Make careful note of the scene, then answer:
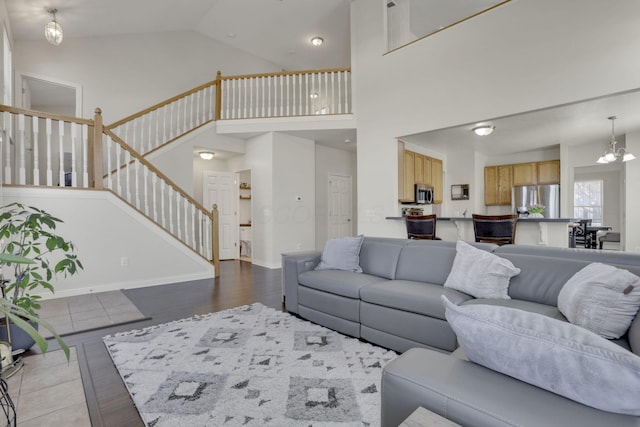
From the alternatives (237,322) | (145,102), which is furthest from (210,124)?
(237,322)

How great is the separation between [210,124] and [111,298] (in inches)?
148

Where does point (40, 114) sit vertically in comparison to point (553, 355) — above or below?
above

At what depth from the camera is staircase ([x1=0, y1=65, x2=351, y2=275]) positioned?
13.3 ft

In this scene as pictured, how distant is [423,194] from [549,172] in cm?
305

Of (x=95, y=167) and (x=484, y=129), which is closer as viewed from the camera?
(x=95, y=167)

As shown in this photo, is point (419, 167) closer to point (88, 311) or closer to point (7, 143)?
point (88, 311)

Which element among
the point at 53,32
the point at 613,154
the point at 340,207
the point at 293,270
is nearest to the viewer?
the point at 293,270

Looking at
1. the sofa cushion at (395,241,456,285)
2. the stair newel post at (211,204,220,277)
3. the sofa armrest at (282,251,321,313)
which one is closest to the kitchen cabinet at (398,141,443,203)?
the sofa cushion at (395,241,456,285)

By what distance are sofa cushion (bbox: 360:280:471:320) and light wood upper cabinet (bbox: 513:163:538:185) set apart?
582cm

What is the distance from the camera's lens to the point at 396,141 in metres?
5.38

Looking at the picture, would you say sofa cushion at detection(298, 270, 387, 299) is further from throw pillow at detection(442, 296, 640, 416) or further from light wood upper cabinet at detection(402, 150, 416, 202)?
light wood upper cabinet at detection(402, 150, 416, 202)

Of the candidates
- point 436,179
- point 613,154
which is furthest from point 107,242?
point 613,154

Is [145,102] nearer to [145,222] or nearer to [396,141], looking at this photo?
[145,222]

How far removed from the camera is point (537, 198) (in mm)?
6746
